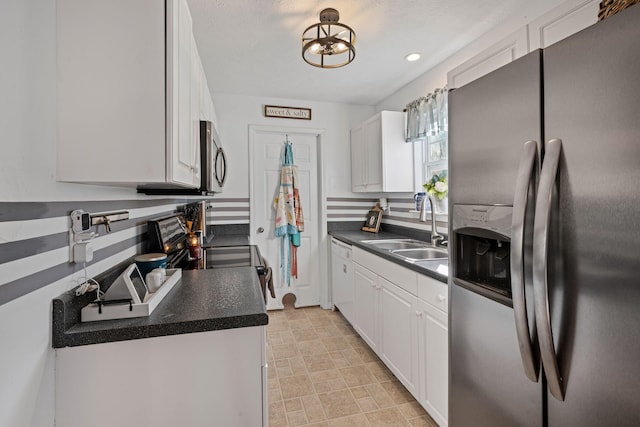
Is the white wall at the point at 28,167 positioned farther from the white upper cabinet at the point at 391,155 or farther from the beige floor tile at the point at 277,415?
the white upper cabinet at the point at 391,155

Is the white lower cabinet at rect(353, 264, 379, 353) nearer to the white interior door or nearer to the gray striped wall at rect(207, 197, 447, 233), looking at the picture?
the gray striped wall at rect(207, 197, 447, 233)

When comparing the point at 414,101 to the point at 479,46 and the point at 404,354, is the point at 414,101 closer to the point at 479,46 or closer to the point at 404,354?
the point at 479,46

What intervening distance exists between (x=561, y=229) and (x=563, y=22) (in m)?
1.29

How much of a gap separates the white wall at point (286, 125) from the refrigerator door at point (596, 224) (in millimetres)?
2897

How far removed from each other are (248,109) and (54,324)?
294cm

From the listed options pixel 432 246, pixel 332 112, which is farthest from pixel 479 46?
pixel 332 112

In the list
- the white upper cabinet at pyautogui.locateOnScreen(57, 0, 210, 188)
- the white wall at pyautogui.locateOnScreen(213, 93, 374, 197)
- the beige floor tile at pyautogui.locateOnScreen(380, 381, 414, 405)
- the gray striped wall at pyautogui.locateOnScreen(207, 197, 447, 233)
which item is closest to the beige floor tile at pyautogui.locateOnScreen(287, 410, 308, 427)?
the beige floor tile at pyautogui.locateOnScreen(380, 381, 414, 405)

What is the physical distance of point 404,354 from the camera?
2016 mm

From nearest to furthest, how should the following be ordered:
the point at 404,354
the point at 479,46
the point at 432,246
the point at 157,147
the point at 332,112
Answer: the point at 157,147, the point at 404,354, the point at 479,46, the point at 432,246, the point at 332,112

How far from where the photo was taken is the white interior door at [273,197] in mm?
3568

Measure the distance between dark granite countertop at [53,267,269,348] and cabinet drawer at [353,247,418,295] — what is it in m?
0.98

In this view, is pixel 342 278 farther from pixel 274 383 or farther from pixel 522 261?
pixel 522 261

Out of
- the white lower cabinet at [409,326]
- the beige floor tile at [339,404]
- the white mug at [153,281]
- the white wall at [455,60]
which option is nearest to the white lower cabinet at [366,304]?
the white lower cabinet at [409,326]

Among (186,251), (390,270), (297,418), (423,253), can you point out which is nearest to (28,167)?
(186,251)
